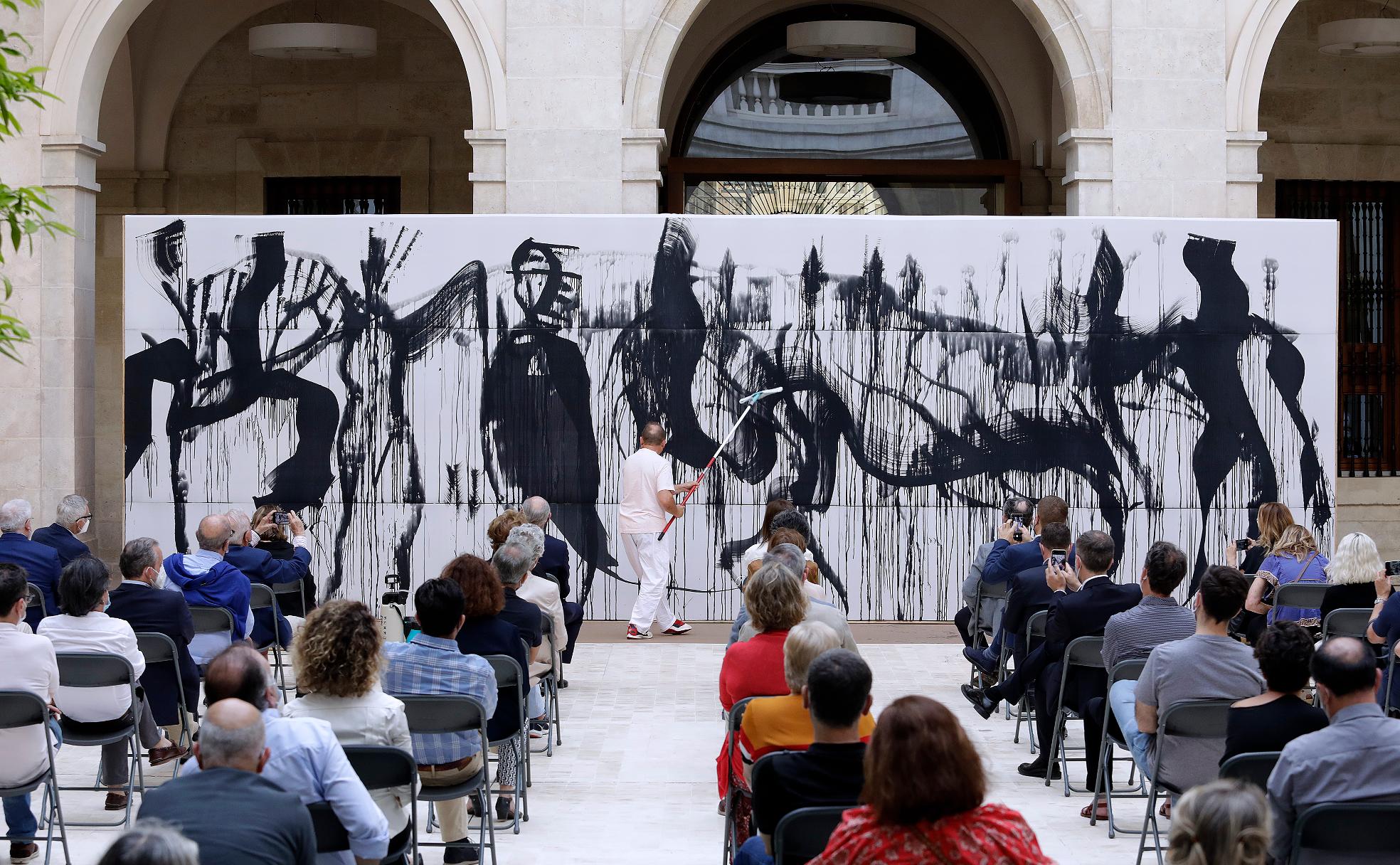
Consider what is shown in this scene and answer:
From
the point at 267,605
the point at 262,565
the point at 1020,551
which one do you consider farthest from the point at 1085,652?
the point at 262,565

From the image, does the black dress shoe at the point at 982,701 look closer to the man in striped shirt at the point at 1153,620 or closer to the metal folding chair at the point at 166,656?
the man in striped shirt at the point at 1153,620

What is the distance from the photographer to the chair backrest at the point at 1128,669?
688 cm

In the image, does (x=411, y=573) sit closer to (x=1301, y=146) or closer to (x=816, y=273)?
(x=816, y=273)

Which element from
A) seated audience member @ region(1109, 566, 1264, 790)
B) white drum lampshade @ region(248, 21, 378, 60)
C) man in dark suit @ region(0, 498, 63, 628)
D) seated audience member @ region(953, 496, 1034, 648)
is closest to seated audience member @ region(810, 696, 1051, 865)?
seated audience member @ region(1109, 566, 1264, 790)

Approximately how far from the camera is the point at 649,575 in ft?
41.0

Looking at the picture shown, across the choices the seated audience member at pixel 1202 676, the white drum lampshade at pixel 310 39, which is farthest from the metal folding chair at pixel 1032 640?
the white drum lampshade at pixel 310 39

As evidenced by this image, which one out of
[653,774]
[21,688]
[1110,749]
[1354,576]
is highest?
[1354,576]

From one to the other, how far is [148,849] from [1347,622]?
6.52m

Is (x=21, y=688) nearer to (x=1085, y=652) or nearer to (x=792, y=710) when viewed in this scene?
(x=792, y=710)

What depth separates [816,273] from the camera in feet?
42.0

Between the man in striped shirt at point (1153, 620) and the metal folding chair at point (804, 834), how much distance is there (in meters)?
2.96

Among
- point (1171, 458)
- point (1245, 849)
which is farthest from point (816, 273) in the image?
point (1245, 849)

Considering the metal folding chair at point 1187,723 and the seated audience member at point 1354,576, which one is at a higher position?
the seated audience member at point 1354,576

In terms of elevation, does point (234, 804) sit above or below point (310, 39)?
below
